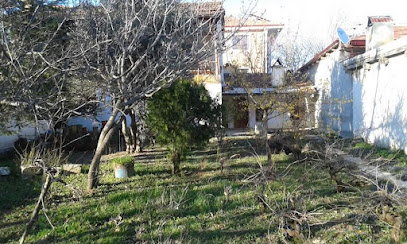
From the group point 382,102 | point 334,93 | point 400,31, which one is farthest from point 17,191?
point 400,31

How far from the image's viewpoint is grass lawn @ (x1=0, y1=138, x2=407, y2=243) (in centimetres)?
490

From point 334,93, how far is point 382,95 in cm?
626

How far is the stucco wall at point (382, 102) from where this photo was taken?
36.1 ft

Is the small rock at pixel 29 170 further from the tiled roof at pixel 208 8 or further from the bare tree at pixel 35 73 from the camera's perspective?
the tiled roof at pixel 208 8

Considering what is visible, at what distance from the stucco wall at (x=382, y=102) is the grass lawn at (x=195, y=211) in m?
4.45

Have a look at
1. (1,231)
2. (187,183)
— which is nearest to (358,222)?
(187,183)

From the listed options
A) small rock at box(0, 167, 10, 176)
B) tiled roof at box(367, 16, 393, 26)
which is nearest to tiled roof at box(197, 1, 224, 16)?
small rock at box(0, 167, 10, 176)

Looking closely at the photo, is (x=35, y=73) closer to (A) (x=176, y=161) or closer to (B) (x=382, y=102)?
(A) (x=176, y=161)

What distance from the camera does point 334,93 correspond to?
18547 mm

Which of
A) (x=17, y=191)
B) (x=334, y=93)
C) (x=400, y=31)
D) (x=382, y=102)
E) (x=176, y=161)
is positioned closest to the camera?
(x=17, y=191)

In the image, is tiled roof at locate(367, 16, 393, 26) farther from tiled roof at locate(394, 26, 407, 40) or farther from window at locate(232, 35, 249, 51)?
window at locate(232, 35, 249, 51)

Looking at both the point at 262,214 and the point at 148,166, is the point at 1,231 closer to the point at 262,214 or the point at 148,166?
the point at 262,214

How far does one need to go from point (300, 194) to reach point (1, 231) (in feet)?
16.3

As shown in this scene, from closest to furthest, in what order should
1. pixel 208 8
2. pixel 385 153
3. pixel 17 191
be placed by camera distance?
pixel 17 191, pixel 208 8, pixel 385 153
